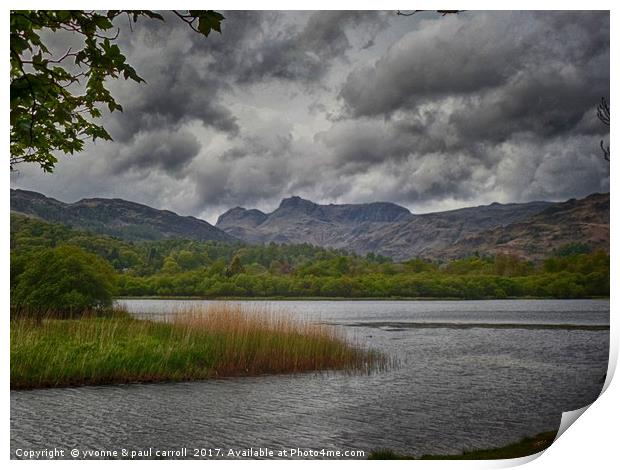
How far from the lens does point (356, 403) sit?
5262 millimetres

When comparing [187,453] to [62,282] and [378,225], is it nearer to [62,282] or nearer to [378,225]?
[62,282]

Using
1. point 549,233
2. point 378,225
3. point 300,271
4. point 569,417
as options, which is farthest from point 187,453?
point 549,233

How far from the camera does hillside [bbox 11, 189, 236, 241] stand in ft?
18.0

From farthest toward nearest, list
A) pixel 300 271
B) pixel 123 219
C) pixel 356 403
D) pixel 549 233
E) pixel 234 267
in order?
pixel 300 271 → pixel 234 267 → pixel 549 233 → pixel 123 219 → pixel 356 403

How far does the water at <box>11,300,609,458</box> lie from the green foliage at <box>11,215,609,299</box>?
24 cm

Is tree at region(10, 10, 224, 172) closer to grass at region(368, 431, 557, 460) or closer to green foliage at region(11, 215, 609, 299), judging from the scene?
green foliage at region(11, 215, 609, 299)

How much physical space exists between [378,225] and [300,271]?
1.11m

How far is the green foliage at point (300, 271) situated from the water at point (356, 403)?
0.24 m

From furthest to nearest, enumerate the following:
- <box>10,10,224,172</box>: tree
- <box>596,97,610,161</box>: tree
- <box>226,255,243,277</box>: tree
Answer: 1. <box>226,255,243,277</box>: tree
2. <box>596,97,610,161</box>: tree
3. <box>10,10,224,172</box>: tree

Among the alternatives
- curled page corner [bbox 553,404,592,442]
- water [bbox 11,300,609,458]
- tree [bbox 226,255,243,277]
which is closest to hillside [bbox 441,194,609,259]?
water [bbox 11,300,609,458]

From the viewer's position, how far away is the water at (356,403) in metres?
4.64

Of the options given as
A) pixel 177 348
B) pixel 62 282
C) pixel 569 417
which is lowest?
pixel 569 417
